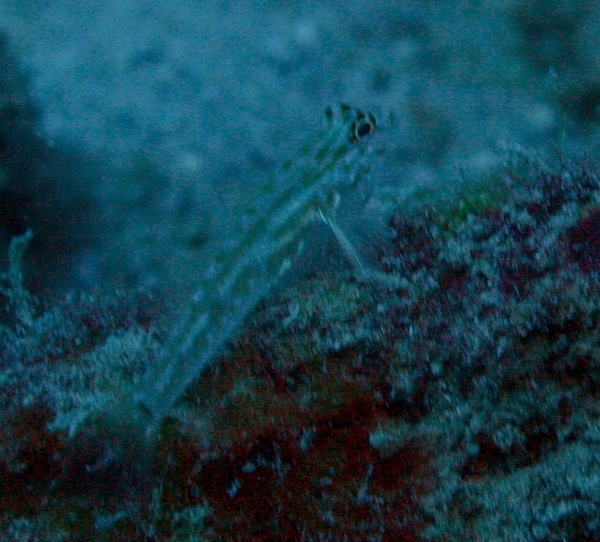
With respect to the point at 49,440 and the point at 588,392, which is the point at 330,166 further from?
the point at 49,440

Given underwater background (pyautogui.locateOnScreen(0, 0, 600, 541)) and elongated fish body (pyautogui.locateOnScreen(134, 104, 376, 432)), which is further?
elongated fish body (pyautogui.locateOnScreen(134, 104, 376, 432))

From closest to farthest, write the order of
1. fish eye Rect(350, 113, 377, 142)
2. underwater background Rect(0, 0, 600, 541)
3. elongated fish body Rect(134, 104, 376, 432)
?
underwater background Rect(0, 0, 600, 541), elongated fish body Rect(134, 104, 376, 432), fish eye Rect(350, 113, 377, 142)

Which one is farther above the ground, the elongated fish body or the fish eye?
the fish eye

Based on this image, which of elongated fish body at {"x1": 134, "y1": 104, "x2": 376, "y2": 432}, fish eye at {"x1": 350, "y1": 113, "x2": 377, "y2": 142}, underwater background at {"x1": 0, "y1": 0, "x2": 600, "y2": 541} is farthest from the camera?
fish eye at {"x1": 350, "y1": 113, "x2": 377, "y2": 142}

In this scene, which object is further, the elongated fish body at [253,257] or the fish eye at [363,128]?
the fish eye at [363,128]

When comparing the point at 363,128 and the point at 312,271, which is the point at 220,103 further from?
the point at 312,271

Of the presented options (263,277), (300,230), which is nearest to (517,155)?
(300,230)
